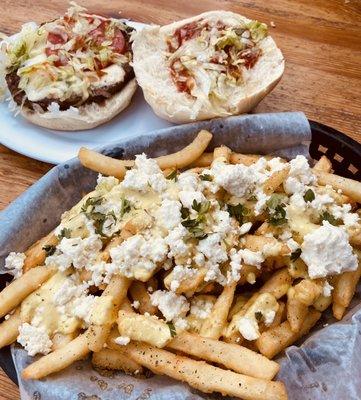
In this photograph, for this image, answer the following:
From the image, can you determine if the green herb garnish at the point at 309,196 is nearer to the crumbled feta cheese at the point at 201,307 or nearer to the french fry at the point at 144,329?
the crumbled feta cheese at the point at 201,307

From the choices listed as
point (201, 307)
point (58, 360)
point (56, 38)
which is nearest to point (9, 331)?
point (58, 360)

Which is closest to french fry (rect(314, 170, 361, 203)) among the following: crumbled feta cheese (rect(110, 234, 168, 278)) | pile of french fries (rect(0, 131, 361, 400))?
pile of french fries (rect(0, 131, 361, 400))

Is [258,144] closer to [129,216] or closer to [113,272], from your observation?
[129,216]

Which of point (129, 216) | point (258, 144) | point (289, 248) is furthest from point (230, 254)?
point (258, 144)

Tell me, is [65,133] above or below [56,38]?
below

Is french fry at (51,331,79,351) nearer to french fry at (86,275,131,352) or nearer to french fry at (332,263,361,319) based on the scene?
french fry at (86,275,131,352)

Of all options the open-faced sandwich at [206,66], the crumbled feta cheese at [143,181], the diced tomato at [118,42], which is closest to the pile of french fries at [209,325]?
the crumbled feta cheese at [143,181]

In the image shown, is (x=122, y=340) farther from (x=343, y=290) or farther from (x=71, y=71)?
(x=71, y=71)

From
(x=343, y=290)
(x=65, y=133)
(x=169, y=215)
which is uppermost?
(x=169, y=215)
